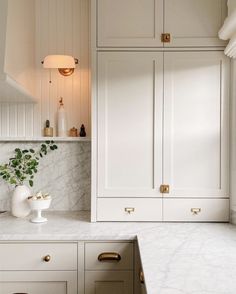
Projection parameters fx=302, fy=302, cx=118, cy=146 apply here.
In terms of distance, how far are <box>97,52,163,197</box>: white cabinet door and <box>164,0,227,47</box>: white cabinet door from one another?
0.19 metres

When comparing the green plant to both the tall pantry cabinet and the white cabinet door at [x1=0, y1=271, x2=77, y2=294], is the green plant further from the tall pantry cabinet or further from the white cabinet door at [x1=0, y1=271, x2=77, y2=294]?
the white cabinet door at [x1=0, y1=271, x2=77, y2=294]

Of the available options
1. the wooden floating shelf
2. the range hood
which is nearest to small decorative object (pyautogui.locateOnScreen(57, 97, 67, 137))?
the wooden floating shelf

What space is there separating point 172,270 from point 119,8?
1566 millimetres

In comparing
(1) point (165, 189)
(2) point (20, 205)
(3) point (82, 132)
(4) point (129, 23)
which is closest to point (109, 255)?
(1) point (165, 189)

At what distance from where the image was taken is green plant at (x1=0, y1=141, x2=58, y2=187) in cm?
223

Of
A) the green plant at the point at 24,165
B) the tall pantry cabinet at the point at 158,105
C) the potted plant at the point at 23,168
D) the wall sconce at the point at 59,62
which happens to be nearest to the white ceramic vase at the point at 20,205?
the potted plant at the point at 23,168

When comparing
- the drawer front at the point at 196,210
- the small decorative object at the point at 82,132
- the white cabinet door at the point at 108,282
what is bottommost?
the white cabinet door at the point at 108,282

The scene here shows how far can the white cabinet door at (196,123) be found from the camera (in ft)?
6.34

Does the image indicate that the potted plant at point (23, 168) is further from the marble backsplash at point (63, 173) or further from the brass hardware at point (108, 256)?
the brass hardware at point (108, 256)

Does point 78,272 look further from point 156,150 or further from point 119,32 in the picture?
point 119,32

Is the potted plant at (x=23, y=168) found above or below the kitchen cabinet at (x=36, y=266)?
above

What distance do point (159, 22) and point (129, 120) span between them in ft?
2.14

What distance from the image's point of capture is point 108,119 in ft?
6.35

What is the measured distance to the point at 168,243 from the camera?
157 cm
